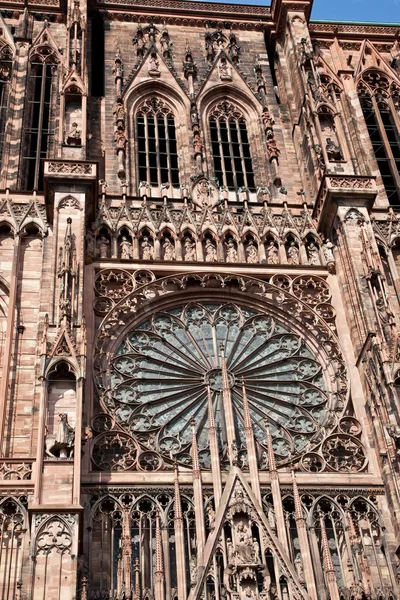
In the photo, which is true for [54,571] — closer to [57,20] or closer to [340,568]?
[340,568]

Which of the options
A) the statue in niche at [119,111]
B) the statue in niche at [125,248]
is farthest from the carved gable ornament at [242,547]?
the statue in niche at [119,111]

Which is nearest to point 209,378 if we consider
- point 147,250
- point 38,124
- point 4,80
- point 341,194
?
point 147,250

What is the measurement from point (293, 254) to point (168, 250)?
294cm

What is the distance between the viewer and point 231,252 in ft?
73.4

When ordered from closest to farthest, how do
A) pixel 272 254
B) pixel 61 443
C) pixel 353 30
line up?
A: pixel 61 443
pixel 272 254
pixel 353 30

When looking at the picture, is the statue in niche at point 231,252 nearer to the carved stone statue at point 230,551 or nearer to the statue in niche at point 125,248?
the statue in niche at point 125,248

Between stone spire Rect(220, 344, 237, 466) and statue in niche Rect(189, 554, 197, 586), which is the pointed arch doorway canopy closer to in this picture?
stone spire Rect(220, 344, 237, 466)

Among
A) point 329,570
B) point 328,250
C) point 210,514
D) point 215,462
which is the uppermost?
point 328,250

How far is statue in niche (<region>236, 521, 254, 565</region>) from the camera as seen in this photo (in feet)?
50.4

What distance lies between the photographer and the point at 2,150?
24594 millimetres

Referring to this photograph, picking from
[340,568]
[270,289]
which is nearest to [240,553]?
[340,568]

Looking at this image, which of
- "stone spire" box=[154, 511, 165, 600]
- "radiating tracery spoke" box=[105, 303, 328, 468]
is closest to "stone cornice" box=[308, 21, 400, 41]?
"radiating tracery spoke" box=[105, 303, 328, 468]

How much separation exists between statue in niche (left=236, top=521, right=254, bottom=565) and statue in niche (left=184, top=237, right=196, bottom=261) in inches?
305

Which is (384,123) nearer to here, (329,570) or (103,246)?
(103,246)
